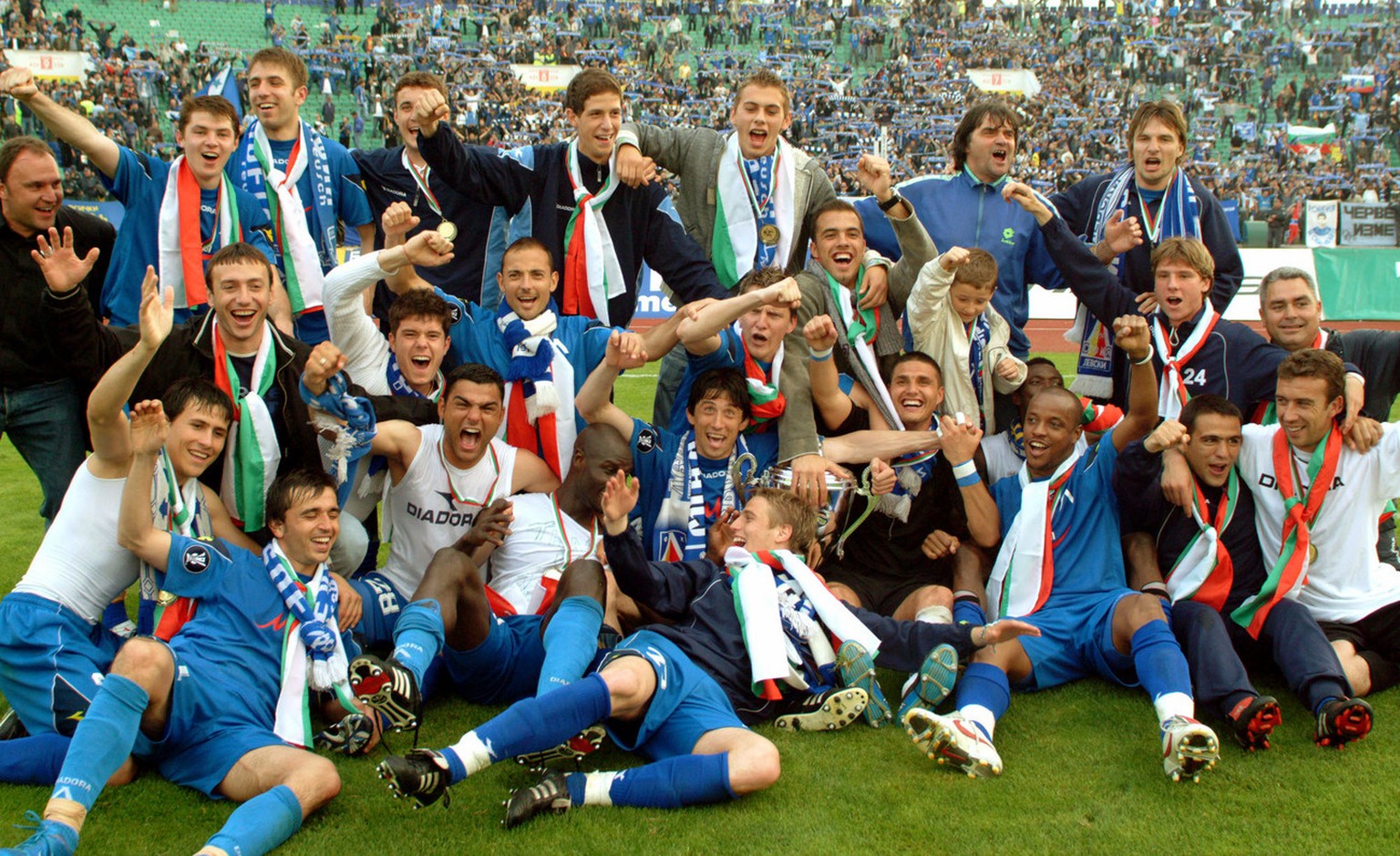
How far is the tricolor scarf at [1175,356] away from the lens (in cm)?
→ 532

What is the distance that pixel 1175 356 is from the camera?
543 centimetres

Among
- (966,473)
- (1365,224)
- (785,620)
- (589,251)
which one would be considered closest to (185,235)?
(589,251)

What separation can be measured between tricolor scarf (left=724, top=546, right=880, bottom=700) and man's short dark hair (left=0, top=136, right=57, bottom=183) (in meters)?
3.54

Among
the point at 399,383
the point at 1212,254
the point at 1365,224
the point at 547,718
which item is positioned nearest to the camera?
the point at 547,718

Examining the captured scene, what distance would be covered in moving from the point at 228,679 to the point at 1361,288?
64.9 ft

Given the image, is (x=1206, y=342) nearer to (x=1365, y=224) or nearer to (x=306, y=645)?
(x=306, y=645)

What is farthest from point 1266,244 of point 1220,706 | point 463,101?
point 1220,706

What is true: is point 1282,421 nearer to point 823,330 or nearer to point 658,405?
point 823,330

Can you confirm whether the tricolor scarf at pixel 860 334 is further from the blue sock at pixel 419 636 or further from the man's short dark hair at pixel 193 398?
the man's short dark hair at pixel 193 398

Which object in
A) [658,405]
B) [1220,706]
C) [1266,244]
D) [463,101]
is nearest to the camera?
[1220,706]

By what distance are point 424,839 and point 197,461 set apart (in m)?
1.77

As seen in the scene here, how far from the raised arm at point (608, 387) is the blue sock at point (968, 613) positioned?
164cm

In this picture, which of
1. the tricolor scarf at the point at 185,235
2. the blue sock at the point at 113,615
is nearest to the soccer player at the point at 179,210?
the tricolor scarf at the point at 185,235

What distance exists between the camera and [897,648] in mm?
4281
